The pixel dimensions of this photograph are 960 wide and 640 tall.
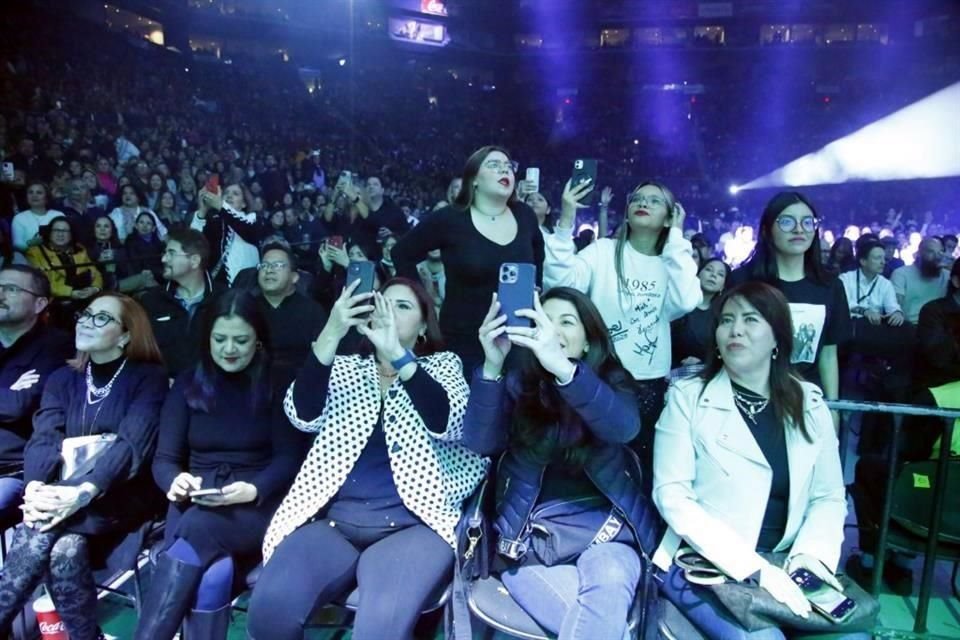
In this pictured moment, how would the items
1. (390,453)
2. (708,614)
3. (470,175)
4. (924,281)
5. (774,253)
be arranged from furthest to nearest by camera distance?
(924,281)
(470,175)
(774,253)
(390,453)
(708,614)

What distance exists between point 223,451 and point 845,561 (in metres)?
2.89

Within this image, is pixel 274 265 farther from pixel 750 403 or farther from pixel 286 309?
pixel 750 403

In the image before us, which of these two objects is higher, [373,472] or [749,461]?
[749,461]

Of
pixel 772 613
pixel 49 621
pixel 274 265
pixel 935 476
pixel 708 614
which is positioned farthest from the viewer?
pixel 274 265

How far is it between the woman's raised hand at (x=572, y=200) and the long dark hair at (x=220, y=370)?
4.32ft

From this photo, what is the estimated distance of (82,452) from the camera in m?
2.72

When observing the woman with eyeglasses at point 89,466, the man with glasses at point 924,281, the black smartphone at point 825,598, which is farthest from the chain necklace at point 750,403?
the man with glasses at point 924,281

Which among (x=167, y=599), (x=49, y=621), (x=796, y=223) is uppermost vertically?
(x=796, y=223)

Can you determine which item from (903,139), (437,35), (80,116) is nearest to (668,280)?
(80,116)

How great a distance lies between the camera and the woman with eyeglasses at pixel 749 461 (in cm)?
224

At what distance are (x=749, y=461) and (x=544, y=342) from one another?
0.79 metres

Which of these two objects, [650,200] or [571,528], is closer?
[571,528]

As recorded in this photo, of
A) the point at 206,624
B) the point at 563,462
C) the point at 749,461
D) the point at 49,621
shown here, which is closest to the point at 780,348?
the point at 749,461

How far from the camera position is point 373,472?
2.52 m
